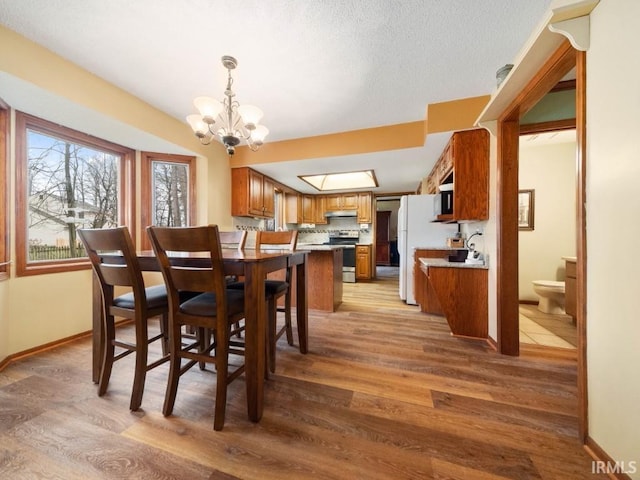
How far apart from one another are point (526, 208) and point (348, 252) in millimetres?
3082

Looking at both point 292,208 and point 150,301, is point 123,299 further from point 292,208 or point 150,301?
point 292,208

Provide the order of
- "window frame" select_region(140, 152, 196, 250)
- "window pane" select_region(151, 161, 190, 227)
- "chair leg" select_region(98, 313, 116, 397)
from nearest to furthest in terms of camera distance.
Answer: "chair leg" select_region(98, 313, 116, 397)
"window frame" select_region(140, 152, 196, 250)
"window pane" select_region(151, 161, 190, 227)

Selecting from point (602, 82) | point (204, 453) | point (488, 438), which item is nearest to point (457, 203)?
point (602, 82)

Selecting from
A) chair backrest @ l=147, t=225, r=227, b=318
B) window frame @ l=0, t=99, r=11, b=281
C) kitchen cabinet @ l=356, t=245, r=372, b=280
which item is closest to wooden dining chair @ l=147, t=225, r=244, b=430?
chair backrest @ l=147, t=225, r=227, b=318

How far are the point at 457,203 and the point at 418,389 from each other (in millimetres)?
1751

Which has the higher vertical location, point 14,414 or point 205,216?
point 205,216

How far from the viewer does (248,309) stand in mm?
1257

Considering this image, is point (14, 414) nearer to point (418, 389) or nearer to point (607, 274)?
point (418, 389)

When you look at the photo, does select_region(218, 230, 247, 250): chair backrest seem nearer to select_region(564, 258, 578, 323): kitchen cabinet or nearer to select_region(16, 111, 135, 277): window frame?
select_region(16, 111, 135, 277): window frame

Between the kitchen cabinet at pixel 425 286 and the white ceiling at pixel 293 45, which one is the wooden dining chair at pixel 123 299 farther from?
the kitchen cabinet at pixel 425 286

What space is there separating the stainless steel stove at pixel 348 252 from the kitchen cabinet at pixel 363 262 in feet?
0.69

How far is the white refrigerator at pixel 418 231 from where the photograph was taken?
3.49 metres

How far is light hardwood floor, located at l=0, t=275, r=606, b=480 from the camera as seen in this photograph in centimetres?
102

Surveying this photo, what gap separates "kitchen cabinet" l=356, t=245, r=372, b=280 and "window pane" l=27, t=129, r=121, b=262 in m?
4.29
